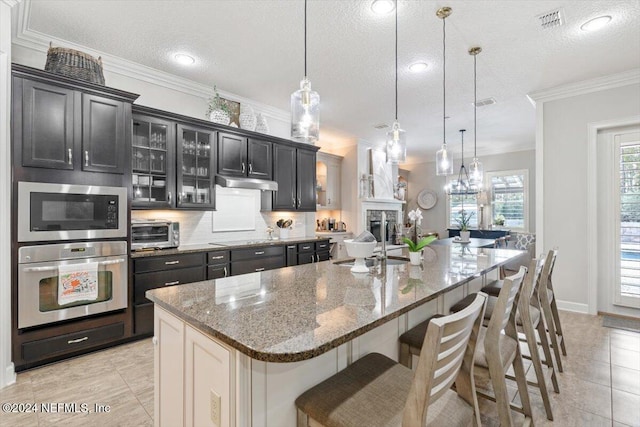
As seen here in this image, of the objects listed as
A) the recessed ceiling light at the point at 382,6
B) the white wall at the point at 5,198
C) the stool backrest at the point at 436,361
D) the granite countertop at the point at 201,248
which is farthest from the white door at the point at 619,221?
the white wall at the point at 5,198

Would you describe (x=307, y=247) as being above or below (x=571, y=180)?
below

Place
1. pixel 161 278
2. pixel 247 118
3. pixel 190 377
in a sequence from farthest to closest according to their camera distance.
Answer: pixel 247 118, pixel 161 278, pixel 190 377

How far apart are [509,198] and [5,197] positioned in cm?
887

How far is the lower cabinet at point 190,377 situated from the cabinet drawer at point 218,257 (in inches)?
83.1

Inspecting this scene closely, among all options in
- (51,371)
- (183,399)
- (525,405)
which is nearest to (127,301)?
(51,371)

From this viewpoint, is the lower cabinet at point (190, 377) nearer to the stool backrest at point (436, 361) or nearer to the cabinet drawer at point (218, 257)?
the stool backrest at point (436, 361)

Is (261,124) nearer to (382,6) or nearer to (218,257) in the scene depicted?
(218,257)

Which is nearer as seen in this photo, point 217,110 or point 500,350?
point 500,350

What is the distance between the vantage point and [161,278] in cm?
326

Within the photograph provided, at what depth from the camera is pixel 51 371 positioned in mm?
2549

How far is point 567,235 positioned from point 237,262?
4194mm

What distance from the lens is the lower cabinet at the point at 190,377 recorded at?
1.06 metres

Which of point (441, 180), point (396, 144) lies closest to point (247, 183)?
point (396, 144)

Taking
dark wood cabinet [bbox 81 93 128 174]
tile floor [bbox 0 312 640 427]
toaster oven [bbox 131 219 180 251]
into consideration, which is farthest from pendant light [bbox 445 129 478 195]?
dark wood cabinet [bbox 81 93 128 174]
